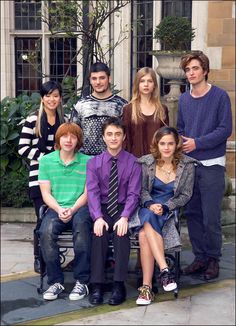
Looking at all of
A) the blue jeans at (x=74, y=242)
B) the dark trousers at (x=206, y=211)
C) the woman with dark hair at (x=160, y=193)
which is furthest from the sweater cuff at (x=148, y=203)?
the dark trousers at (x=206, y=211)

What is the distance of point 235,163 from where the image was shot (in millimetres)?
9234

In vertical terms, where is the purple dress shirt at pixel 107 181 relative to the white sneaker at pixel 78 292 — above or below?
above

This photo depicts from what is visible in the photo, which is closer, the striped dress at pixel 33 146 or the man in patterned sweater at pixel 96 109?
the man in patterned sweater at pixel 96 109

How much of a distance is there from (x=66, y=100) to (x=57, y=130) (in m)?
3.89

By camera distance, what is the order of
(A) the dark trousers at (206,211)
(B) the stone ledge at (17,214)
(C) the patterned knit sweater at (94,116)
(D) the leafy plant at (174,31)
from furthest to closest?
(D) the leafy plant at (174,31)
(B) the stone ledge at (17,214)
(A) the dark trousers at (206,211)
(C) the patterned knit sweater at (94,116)

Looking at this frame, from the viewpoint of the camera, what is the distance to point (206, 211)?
5.21 meters

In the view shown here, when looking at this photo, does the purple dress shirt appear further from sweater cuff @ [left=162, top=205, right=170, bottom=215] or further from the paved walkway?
the paved walkway

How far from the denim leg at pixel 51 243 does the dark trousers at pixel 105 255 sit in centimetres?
34

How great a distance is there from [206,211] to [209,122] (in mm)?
797

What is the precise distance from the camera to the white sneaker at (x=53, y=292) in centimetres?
485

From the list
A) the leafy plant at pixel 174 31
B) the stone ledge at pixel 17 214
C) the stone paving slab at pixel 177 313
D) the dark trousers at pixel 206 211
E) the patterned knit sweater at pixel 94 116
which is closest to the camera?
the stone paving slab at pixel 177 313

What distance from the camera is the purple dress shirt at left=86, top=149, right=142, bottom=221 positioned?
4785 mm

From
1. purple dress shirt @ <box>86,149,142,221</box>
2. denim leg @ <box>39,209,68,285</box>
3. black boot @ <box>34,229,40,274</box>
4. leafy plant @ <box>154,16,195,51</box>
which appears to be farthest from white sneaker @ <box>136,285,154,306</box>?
leafy plant @ <box>154,16,195,51</box>

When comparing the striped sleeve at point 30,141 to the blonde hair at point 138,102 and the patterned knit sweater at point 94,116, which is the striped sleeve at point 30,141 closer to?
the patterned knit sweater at point 94,116
